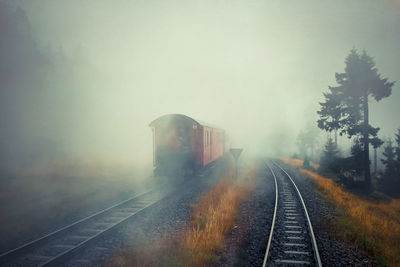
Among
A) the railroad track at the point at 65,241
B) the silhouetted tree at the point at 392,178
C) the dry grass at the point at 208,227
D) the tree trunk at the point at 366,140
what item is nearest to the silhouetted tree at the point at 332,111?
the tree trunk at the point at 366,140

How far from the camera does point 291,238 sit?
22.9ft

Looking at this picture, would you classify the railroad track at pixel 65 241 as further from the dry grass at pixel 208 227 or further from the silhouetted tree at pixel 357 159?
the silhouetted tree at pixel 357 159

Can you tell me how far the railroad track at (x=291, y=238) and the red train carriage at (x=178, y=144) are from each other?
7.00 m

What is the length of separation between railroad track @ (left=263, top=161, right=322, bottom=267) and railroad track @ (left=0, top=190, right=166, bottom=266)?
492cm

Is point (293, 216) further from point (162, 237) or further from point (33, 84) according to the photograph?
point (33, 84)

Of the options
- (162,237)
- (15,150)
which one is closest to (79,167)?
(15,150)

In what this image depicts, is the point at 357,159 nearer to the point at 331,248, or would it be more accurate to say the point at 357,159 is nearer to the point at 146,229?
the point at 331,248

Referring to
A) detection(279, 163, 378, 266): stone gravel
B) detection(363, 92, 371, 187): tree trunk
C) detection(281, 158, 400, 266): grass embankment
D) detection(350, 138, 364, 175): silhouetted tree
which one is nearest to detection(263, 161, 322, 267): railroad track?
detection(279, 163, 378, 266): stone gravel

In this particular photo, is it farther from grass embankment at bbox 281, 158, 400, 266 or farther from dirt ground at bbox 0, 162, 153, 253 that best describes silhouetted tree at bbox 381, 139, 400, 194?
dirt ground at bbox 0, 162, 153, 253

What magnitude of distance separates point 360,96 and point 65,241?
2044 cm

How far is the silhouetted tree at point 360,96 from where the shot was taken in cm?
1738

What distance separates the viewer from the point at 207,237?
6559mm

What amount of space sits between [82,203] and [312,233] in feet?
34.4

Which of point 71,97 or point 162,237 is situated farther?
point 71,97
